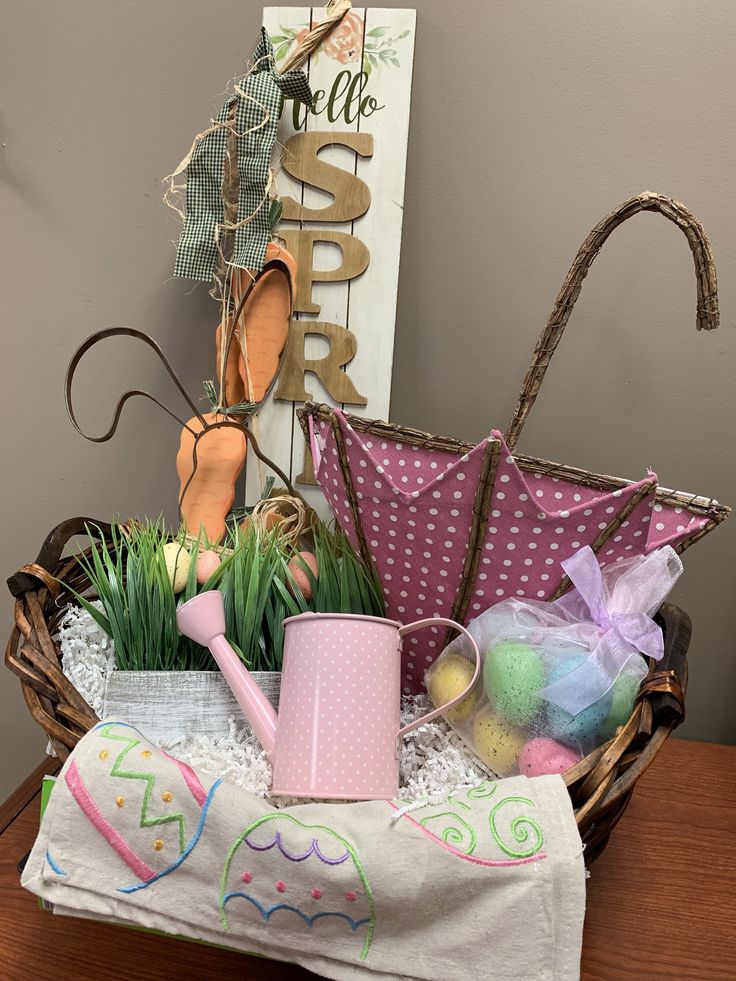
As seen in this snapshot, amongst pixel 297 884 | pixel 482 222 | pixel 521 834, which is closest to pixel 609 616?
pixel 521 834

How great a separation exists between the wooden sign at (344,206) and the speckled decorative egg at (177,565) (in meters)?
0.20

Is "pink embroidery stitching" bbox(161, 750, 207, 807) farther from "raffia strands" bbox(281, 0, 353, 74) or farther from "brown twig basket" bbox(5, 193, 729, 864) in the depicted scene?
"raffia strands" bbox(281, 0, 353, 74)

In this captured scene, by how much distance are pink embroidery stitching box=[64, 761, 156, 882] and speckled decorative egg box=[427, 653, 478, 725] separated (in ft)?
0.77

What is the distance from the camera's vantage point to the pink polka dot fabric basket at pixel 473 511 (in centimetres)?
57

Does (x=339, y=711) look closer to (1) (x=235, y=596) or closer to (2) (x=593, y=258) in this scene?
(1) (x=235, y=596)

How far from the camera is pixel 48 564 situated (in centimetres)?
65

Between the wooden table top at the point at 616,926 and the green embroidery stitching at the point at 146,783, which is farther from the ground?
the green embroidery stitching at the point at 146,783

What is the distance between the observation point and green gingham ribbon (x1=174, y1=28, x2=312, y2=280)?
2.53 ft

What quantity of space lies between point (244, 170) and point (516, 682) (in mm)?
566

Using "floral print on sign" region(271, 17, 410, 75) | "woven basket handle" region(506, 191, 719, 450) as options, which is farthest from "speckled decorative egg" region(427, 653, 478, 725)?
"floral print on sign" region(271, 17, 410, 75)

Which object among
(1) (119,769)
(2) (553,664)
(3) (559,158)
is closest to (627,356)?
(3) (559,158)

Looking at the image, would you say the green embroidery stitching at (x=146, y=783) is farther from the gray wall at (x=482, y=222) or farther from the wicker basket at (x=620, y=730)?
the gray wall at (x=482, y=222)

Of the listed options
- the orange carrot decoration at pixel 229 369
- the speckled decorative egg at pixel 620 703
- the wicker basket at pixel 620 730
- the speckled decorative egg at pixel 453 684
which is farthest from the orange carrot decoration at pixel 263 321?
the speckled decorative egg at pixel 620 703

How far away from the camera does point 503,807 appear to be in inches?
18.3
